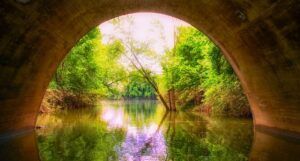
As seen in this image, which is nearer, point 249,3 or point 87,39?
point 249,3

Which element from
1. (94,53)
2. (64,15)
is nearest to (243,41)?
(64,15)

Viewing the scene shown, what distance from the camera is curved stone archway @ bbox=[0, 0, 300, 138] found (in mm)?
10188

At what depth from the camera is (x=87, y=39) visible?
118 feet

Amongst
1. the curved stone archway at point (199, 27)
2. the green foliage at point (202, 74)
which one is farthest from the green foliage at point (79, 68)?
the curved stone archway at point (199, 27)

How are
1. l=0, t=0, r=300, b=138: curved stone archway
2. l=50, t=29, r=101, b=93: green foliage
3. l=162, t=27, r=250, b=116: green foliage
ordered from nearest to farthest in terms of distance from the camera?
l=0, t=0, r=300, b=138: curved stone archway, l=162, t=27, r=250, b=116: green foliage, l=50, t=29, r=101, b=93: green foliage

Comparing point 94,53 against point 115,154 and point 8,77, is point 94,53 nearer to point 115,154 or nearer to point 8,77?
point 8,77

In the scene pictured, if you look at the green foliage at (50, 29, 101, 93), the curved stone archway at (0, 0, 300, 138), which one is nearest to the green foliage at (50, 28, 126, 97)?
the green foliage at (50, 29, 101, 93)

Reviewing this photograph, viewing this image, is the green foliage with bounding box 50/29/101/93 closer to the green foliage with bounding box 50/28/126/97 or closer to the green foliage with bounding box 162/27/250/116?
the green foliage with bounding box 50/28/126/97

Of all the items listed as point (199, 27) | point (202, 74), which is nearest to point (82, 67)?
point (202, 74)

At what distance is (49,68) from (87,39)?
21.2m

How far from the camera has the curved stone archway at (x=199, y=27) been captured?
1019 centimetres

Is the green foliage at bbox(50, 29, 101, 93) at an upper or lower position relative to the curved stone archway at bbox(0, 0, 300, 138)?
upper

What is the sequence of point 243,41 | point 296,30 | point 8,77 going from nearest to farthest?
1. point 296,30
2. point 8,77
3. point 243,41

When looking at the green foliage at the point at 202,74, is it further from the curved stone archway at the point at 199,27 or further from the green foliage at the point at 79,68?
the green foliage at the point at 79,68
